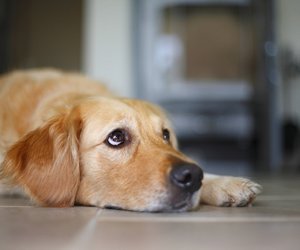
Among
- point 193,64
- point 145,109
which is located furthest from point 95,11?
point 145,109

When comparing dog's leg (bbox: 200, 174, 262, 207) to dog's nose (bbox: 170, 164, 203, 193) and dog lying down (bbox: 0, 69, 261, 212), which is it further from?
dog's nose (bbox: 170, 164, 203, 193)

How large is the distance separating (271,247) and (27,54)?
838 cm

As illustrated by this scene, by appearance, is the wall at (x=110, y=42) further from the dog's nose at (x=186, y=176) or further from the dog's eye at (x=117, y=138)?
the dog's nose at (x=186, y=176)

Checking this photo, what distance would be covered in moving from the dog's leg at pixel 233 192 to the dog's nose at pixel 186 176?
26 cm

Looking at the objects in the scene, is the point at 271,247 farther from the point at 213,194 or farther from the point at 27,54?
the point at 27,54

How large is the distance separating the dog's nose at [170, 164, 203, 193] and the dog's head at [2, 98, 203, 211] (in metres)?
0.02

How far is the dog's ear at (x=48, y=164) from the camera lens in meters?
1.70

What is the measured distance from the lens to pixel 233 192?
5.69 ft

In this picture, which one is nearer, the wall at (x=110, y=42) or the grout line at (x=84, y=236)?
the grout line at (x=84, y=236)

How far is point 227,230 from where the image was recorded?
1.22 metres

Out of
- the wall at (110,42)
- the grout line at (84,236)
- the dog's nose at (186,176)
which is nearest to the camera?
the grout line at (84,236)

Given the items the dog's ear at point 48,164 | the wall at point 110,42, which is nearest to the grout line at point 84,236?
the dog's ear at point 48,164

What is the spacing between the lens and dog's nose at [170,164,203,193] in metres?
1.48

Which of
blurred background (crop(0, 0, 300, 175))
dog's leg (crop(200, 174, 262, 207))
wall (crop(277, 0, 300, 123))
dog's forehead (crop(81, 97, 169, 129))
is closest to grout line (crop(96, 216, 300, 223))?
dog's leg (crop(200, 174, 262, 207))
